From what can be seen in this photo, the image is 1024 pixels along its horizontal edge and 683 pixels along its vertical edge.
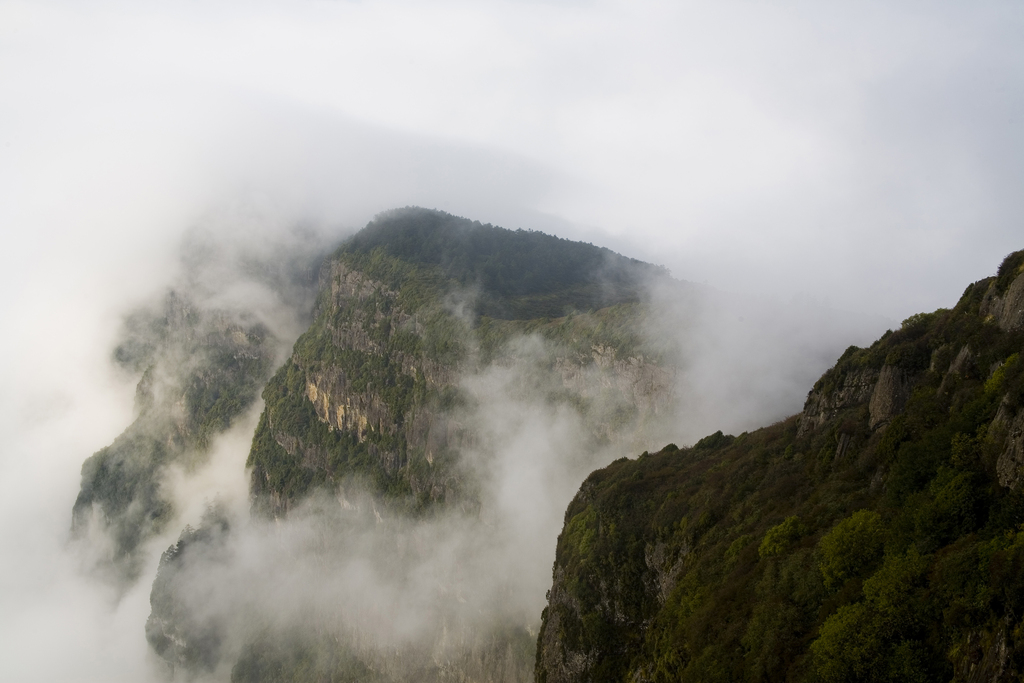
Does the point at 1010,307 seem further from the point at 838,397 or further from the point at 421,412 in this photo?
the point at 421,412

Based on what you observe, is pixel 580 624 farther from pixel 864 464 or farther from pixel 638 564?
pixel 864 464

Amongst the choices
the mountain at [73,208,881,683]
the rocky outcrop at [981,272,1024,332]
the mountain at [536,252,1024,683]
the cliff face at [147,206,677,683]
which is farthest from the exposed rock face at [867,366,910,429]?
the cliff face at [147,206,677,683]

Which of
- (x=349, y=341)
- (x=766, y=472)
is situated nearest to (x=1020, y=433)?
(x=766, y=472)

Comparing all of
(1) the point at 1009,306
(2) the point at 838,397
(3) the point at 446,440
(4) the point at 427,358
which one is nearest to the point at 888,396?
(2) the point at 838,397

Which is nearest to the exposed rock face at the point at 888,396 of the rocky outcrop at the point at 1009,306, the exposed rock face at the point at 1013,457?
the rocky outcrop at the point at 1009,306

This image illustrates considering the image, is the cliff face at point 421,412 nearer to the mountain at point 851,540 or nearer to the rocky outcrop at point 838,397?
the mountain at point 851,540

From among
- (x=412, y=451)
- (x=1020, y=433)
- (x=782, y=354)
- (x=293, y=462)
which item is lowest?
(x=1020, y=433)

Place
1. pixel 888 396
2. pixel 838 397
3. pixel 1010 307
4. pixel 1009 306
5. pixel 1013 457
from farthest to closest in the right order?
pixel 838 397, pixel 888 396, pixel 1009 306, pixel 1010 307, pixel 1013 457

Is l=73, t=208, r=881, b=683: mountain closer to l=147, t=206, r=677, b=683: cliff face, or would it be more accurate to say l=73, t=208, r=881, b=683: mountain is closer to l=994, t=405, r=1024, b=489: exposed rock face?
l=147, t=206, r=677, b=683: cliff face
